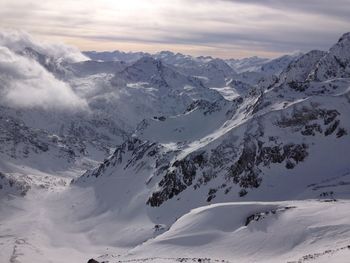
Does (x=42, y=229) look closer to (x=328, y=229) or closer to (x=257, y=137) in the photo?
(x=257, y=137)

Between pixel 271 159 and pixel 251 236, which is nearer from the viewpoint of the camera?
pixel 251 236

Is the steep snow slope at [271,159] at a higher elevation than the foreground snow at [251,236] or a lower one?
higher

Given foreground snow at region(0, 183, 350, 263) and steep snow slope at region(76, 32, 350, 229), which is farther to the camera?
steep snow slope at region(76, 32, 350, 229)

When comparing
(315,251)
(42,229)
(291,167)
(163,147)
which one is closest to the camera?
(315,251)

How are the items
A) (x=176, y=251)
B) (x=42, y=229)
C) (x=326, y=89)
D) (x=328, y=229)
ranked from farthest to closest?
1. (x=42, y=229)
2. (x=326, y=89)
3. (x=176, y=251)
4. (x=328, y=229)

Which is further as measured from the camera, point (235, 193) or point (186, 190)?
point (186, 190)

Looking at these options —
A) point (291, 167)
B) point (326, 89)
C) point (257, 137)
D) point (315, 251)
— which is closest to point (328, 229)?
point (315, 251)

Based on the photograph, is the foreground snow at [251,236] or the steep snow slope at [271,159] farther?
the steep snow slope at [271,159]

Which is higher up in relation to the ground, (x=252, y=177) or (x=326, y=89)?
(x=326, y=89)

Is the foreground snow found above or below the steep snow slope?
below

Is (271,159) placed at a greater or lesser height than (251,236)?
greater

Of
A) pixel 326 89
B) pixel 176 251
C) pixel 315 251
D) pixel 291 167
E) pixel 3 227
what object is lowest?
pixel 315 251
